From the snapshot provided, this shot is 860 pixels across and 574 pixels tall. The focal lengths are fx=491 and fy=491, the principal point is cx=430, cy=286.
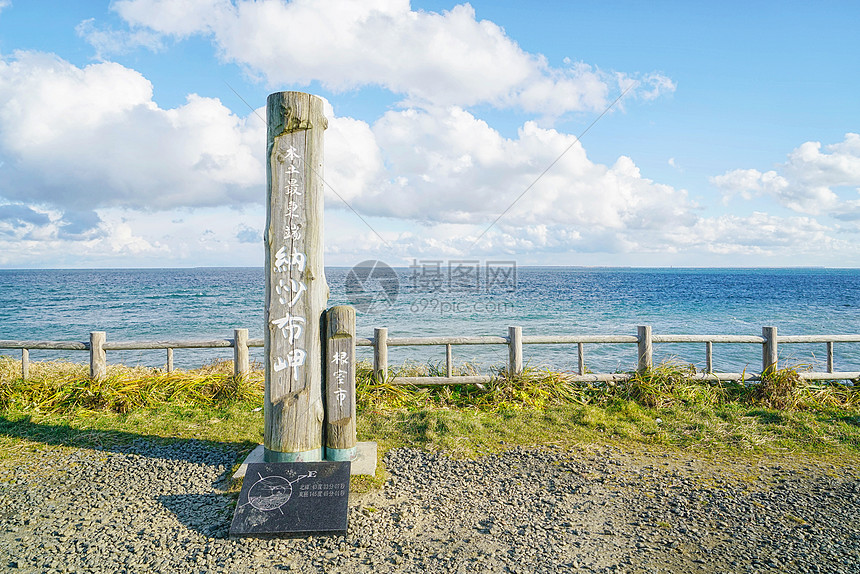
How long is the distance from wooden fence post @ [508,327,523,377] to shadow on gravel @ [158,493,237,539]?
399 cm

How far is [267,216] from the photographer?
402cm

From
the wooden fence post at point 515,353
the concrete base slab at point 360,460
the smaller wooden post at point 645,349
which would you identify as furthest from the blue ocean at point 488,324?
the concrete base slab at point 360,460

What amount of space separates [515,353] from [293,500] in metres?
4.01

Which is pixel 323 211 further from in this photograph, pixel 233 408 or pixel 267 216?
pixel 233 408

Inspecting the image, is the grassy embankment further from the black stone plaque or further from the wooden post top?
the wooden post top

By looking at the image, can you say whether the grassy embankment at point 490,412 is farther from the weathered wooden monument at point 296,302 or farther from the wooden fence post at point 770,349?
the weathered wooden monument at point 296,302

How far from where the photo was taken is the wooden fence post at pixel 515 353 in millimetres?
6766

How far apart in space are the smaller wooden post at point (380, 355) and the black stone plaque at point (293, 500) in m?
2.80

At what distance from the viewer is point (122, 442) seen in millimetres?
5137

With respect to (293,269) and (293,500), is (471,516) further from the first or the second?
(293,269)

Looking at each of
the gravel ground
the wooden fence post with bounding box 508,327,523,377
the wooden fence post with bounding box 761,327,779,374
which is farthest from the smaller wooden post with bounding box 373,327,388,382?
the wooden fence post with bounding box 761,327,779,374

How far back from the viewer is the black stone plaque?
10.9ft
